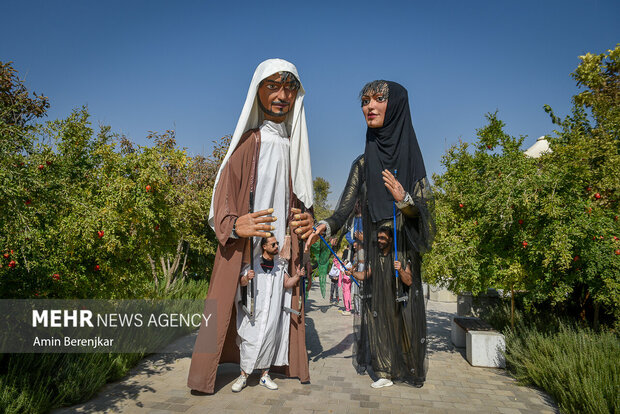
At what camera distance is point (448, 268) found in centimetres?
502

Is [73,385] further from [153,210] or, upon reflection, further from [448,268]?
[448,268]

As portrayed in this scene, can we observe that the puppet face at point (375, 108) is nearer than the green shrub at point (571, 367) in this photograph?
No

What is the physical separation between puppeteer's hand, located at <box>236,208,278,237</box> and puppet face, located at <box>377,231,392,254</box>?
127 centimetres

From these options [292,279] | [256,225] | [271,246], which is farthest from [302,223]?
[292,279]

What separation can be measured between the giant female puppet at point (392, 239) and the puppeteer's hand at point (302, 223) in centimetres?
11

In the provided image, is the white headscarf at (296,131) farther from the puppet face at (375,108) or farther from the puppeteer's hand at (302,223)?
the puppet face at (375,108)

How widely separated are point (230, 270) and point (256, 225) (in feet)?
2.00

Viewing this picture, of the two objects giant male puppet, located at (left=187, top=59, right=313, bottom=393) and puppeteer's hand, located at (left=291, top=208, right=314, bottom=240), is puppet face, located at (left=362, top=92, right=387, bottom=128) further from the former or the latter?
puppeteer's hand, located at (left=291, top=208, right=314, bottom=240)

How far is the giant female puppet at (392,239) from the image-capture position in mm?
4375

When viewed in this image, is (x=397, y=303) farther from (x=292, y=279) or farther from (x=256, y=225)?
(x=256, y=225)

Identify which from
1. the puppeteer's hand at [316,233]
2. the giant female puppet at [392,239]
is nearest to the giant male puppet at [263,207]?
the puppeteer's hand at [316,233]

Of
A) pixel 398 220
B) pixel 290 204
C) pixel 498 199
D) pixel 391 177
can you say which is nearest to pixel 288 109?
pixel 290 204

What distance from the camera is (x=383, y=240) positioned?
14.9 ft

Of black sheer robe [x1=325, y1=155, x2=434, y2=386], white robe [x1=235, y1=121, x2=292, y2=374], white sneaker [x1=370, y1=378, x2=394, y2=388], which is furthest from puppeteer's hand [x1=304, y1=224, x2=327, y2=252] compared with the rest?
white sneaker [x1=370, y1=378, x2=394, y2=388]
